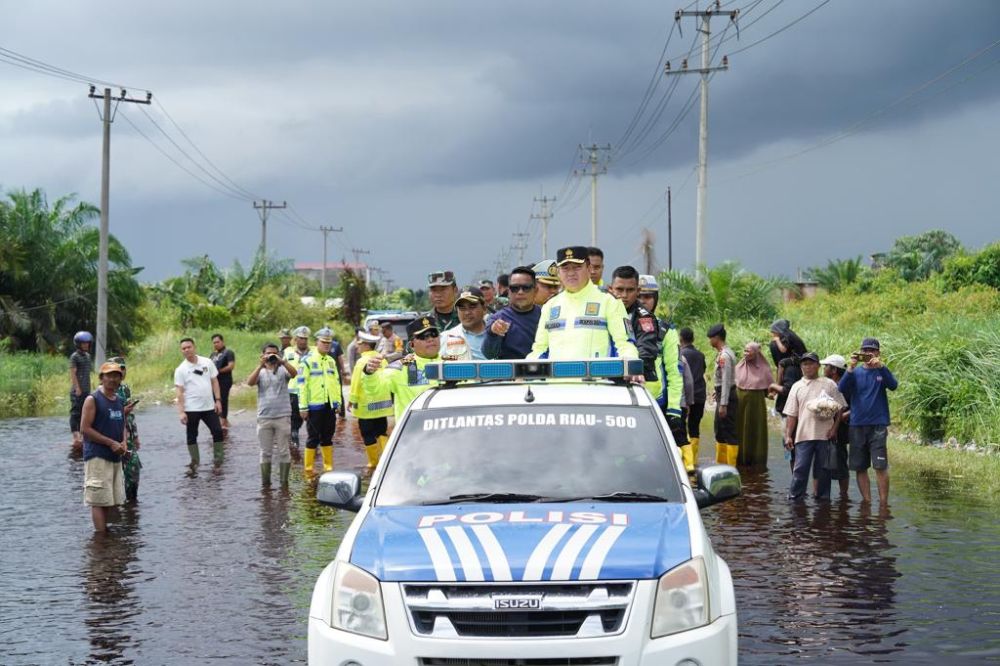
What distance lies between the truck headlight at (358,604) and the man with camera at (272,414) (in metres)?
9.77

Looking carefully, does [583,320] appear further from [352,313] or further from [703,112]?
[352,313]

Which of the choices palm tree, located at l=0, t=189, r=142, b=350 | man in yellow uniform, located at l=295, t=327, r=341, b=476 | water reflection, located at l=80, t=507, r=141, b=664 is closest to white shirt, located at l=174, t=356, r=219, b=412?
man in yellow uniform, located at l=295, t=327, r=341, b=476

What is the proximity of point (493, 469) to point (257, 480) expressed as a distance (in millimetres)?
10187

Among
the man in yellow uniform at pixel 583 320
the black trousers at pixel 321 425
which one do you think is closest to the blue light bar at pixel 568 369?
the man in yellow uniform at pixel 583 320

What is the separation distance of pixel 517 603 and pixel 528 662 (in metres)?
0.24

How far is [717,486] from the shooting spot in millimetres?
6480

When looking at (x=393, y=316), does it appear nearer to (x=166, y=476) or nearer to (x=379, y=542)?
(x=166, y=476)

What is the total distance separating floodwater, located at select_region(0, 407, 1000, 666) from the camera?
793 centimetres

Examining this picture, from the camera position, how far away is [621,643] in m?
5.07

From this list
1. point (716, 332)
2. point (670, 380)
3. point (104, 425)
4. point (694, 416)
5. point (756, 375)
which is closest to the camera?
point (670, 380)

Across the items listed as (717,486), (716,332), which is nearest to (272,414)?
(716,332)

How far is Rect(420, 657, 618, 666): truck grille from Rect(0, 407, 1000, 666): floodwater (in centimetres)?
268

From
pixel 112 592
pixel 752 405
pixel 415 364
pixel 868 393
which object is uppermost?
pixel 415 364

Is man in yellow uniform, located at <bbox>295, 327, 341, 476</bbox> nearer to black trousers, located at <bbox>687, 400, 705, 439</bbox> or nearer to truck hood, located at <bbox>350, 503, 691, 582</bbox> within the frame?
black trousers, located at <bbox>687, 400, 705, 439</bbox>
